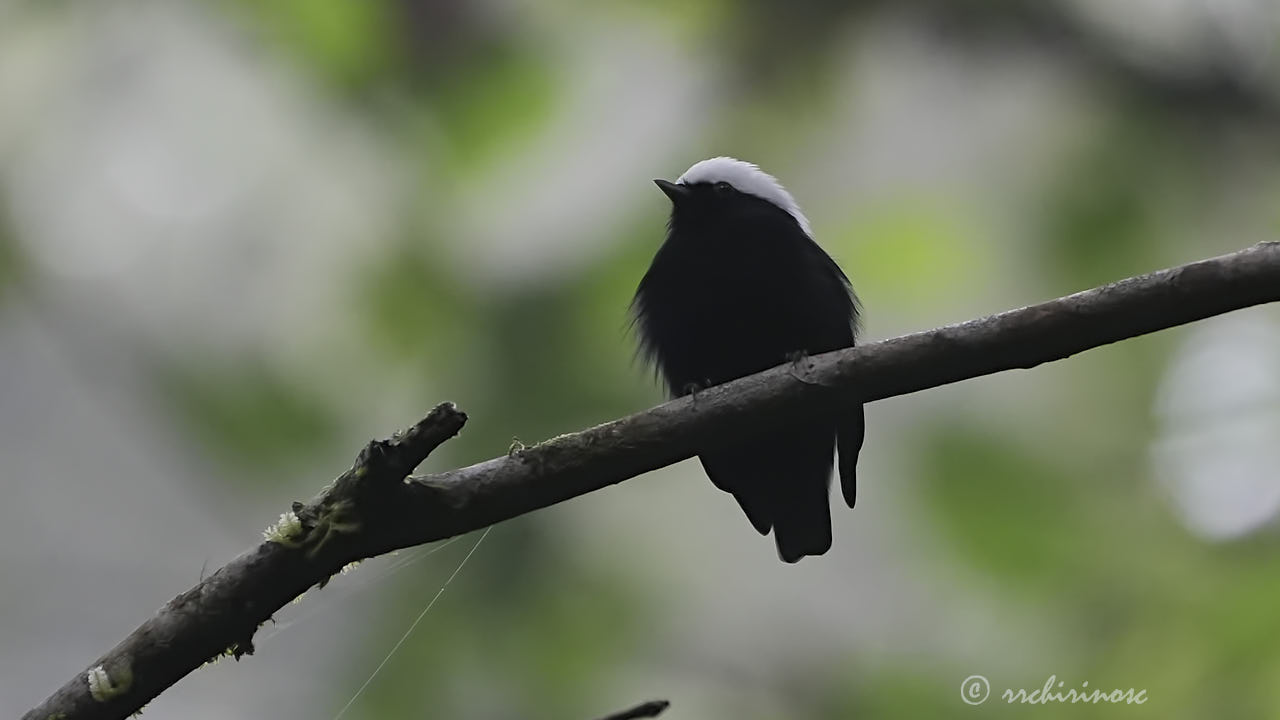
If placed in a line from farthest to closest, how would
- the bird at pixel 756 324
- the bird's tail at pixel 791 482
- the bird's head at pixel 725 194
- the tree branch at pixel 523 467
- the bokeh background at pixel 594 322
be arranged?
1. the bokeh background at pixel 594 322
2. the bird's head at pixel 725 194
3. the bird's tail at pixel 791 482
4. the bird at pixel 756 324
5. the tree branch at pixel 523 467

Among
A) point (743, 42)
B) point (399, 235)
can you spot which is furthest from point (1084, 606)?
point (399, 235)

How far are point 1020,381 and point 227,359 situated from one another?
13.0 ft

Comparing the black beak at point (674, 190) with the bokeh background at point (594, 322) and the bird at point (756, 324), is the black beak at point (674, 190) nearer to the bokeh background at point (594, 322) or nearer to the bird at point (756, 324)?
the bird at point (756, 324)

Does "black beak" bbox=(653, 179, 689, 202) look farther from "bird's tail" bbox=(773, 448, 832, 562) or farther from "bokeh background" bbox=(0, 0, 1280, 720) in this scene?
"bokeh background" bbox=(0, 0, 1280, 720)

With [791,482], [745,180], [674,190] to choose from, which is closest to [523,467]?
[791,482]

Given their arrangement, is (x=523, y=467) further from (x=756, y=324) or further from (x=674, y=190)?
(x=674, y=190)

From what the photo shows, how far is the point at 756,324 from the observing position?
349 centimetres

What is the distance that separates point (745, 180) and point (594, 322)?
1.51 metres

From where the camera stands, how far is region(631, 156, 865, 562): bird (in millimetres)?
3496

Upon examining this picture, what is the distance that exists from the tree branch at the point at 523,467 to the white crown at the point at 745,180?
1.91m

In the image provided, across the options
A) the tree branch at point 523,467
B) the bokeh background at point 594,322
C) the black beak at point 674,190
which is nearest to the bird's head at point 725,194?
Answer: the black beak at point 674,190

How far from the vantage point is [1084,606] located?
489 cm

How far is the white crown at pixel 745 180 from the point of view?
4180 millimetres

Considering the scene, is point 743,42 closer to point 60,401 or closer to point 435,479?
point 60,401
